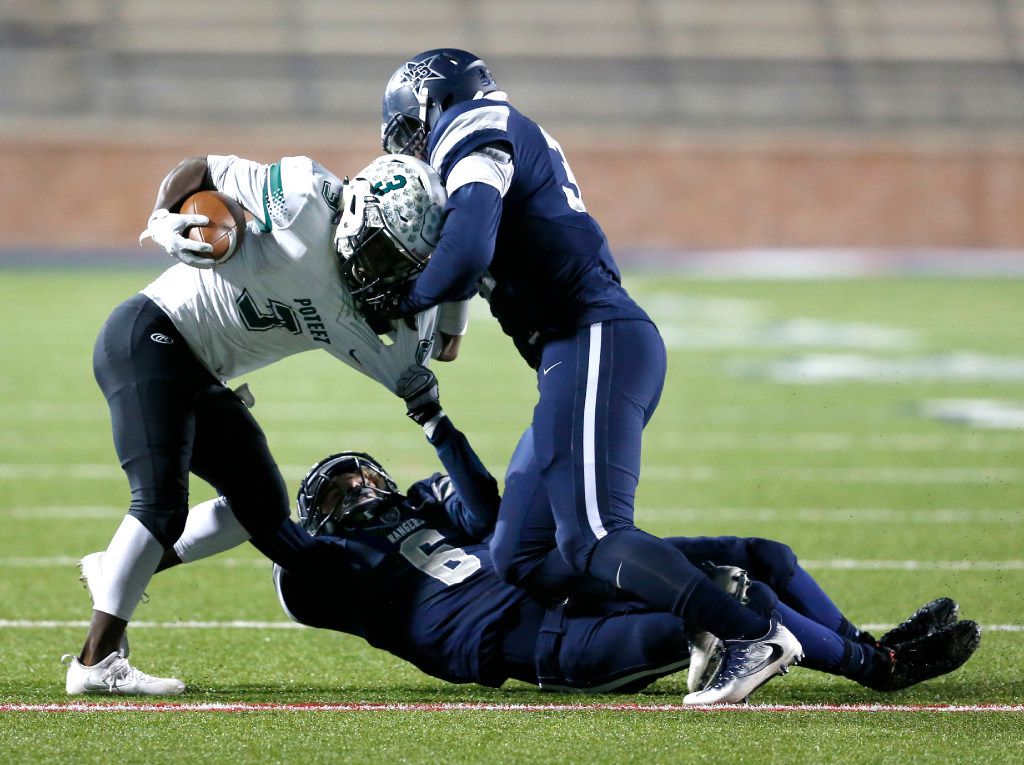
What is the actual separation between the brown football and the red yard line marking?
1.09m

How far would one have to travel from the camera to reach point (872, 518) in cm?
675

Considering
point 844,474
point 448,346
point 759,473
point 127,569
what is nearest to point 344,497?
point 448,346

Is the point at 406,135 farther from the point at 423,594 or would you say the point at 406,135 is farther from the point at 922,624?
the point at 922,624

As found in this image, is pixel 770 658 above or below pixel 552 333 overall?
below

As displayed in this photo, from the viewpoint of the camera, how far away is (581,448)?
12.5ft

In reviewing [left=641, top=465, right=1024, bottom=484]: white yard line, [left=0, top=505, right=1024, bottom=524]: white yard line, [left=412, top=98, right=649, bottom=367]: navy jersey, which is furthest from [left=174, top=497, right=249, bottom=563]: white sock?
[left=641, top=465, right=1024, bottom=484]: white yard line

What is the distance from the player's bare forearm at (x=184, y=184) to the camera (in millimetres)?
4020

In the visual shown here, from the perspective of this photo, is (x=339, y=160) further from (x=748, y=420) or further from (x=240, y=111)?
(x=748, y=420)

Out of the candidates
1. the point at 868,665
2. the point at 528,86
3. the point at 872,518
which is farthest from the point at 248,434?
the point at 528,86

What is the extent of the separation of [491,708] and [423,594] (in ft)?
1.39

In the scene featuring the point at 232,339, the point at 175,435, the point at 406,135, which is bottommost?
the point at 175,435

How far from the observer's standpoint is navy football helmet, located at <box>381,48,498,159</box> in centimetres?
409

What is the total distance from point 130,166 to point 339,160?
9.65ft

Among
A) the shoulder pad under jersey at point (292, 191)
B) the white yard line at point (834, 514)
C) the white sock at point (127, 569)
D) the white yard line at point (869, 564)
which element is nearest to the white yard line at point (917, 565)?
the white yard line at point (869, 564)
